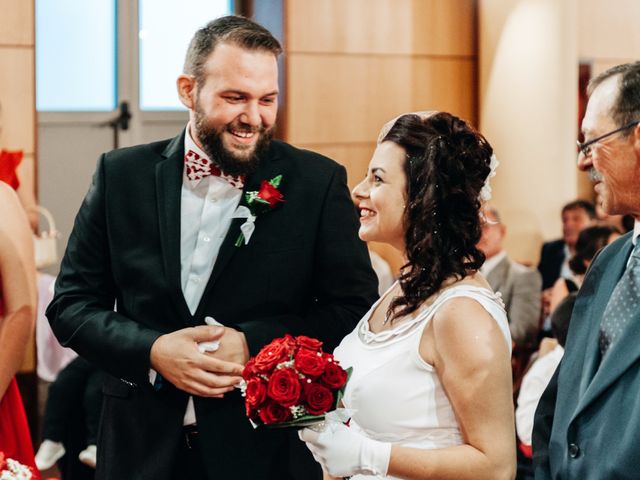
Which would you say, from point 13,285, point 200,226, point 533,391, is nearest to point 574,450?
point 200,226

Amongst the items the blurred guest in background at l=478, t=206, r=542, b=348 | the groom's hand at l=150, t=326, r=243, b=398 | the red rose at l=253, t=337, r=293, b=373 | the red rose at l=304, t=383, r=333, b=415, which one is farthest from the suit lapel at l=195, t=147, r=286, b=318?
the blurred guest in background at l=478, t=206, r=542, b=348

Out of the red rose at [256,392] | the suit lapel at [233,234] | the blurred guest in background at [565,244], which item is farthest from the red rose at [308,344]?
the blurred guest in background at [565,244]

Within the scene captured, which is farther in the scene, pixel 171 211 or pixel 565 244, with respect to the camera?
pixel 565 244

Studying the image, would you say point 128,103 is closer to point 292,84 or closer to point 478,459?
point 292,84

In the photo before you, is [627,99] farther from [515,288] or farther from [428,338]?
[515,288]

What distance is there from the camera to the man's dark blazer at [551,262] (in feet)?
24.1

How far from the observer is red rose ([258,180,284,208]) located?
252 cm

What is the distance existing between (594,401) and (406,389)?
0.39 meters

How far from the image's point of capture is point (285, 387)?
196 centimetres

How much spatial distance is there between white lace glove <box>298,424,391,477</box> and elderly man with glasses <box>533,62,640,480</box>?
35cm

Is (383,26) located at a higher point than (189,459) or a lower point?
higher

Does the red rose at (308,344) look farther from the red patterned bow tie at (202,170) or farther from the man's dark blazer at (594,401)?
the red patterned bow tie at (202,170)

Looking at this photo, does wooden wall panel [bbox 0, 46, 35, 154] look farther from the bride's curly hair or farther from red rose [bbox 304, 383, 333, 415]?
red rose [bbox 304, 383, 333, 415]

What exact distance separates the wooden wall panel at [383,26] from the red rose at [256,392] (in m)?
5.63
